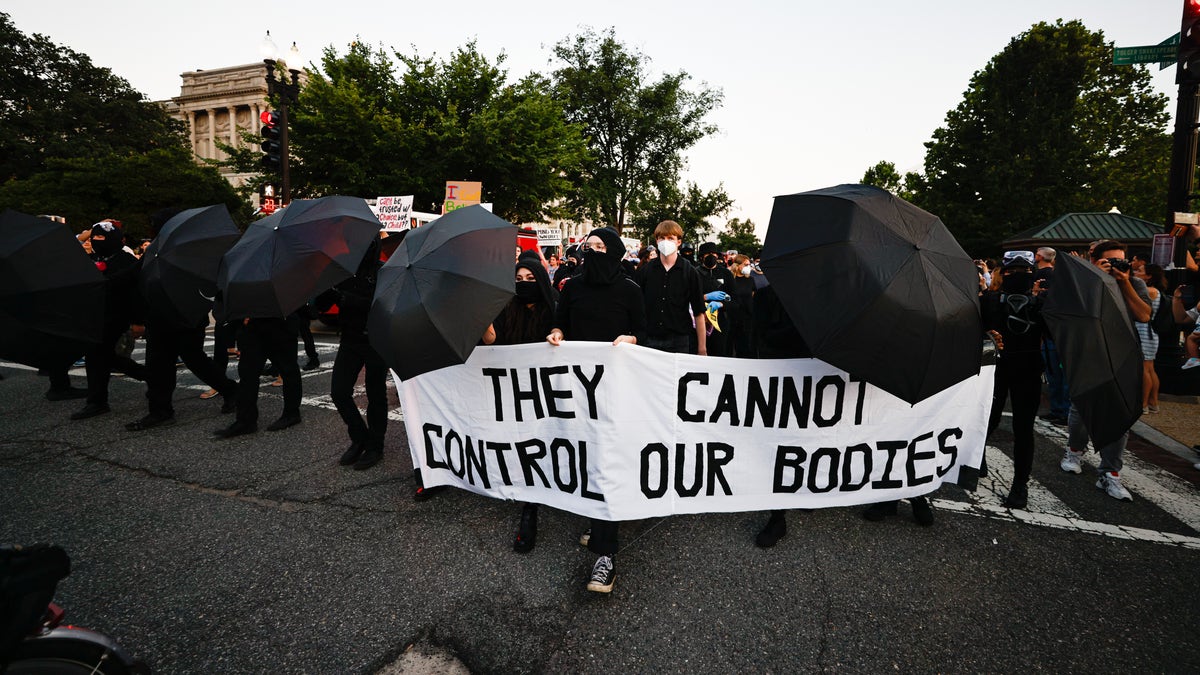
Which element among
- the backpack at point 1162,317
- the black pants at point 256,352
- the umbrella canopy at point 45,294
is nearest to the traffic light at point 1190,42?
the backpack at point 1162,317

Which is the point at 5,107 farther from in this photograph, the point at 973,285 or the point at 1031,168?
the point at 1031,168

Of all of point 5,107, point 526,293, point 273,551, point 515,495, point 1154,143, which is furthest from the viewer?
point 5,107

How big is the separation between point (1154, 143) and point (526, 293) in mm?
48842

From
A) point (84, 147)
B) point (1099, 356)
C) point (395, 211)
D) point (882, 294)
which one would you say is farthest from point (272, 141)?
point (84, 147)

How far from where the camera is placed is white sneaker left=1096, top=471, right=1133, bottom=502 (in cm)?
423

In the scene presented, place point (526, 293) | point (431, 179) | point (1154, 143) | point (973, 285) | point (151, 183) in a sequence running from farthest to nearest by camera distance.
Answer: point (1154, 143) → point (151, 183) → point (431, 179) → point (526, 293) → point (973, 285)

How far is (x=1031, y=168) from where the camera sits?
31.3 meters

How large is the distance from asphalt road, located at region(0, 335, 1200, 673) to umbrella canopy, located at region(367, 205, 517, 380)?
130cm

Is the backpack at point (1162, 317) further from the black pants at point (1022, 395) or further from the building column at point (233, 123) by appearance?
the building column at point (233, 123)

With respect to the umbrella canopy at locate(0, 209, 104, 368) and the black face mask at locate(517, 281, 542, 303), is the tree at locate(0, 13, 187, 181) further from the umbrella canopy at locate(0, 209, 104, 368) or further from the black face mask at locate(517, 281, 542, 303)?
the black face mask at locate(517, 281, 542, 303)

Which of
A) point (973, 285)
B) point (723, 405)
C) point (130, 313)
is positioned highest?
point (973, 285)

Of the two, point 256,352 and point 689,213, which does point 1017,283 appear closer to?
point 256,352

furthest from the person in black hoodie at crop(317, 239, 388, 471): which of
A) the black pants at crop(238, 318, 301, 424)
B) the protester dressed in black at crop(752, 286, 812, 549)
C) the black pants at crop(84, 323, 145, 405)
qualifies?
the black pants at crop(84, 323, 145, 405)

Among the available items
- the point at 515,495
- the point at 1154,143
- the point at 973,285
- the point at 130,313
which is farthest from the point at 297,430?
the point at 1154,143
